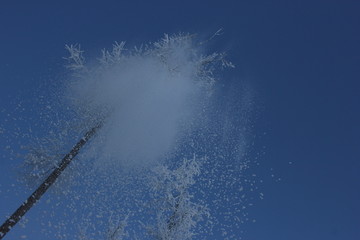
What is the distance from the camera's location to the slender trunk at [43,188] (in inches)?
552

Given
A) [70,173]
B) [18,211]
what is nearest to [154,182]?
[70,173]

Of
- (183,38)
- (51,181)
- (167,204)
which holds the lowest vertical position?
(51,181)

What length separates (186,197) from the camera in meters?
20.9

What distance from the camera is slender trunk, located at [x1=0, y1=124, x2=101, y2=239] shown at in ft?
46.0

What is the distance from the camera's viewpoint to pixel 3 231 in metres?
13.8

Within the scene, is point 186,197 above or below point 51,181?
above

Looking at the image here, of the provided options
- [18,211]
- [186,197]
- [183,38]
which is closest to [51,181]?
[18,211]

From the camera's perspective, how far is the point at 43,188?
1541 cm

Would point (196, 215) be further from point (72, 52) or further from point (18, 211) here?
point (72, 52)

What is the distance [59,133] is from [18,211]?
458cm

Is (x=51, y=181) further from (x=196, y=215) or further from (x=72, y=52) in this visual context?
(x=196, y=215)

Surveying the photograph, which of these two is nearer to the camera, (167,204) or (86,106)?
(86,106)

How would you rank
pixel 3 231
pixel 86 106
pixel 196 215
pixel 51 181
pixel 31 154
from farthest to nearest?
pixel 196 215 < pixel 86 106 < pixel 31 154 < pixel 51 181 < pixel 3 231

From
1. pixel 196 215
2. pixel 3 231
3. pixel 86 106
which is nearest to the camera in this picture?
pixel 3 231
